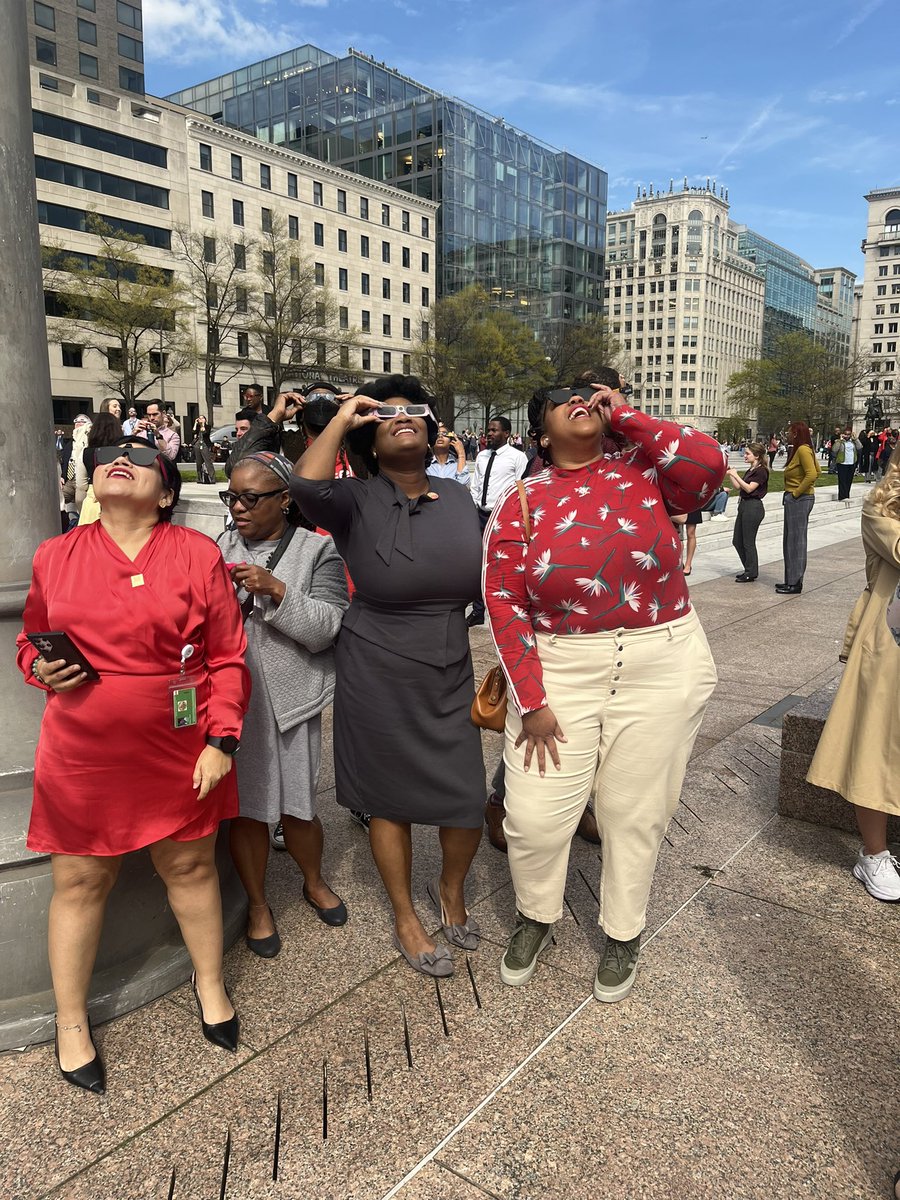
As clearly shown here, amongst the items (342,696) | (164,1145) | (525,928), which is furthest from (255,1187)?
(342,696)

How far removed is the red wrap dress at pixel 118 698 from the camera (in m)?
2.24

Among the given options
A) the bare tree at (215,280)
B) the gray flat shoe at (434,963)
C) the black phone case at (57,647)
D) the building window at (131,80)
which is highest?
the building window at (131,80)

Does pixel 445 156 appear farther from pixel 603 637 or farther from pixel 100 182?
pixel 603 637

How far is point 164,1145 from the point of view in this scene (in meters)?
2.13

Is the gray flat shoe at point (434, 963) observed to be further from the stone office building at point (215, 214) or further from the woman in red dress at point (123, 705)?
the stone office building at point (215, 214)

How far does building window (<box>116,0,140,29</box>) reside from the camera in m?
56.6

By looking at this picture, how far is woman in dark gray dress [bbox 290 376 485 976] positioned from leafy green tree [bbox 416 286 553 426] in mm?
49837

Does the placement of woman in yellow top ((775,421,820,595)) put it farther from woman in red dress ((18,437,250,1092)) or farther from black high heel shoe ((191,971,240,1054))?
black high heel shoe ((191,971,240,1054))

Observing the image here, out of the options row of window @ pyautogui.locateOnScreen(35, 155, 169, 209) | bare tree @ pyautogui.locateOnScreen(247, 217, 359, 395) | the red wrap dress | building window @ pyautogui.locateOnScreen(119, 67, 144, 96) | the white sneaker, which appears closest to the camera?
the red wrap dress

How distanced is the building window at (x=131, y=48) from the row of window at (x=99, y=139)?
1116 centimetres

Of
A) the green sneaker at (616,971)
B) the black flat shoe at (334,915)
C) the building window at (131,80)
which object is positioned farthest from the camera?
the building window at (131,80)

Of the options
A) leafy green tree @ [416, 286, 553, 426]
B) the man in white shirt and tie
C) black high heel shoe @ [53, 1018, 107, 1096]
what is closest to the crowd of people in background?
black high heel shoe @ [53, 1018, 107, 1096]

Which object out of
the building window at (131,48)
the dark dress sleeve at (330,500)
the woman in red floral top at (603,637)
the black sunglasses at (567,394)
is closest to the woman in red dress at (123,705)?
the dark dress sleeve at (330,500)

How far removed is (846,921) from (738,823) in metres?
0.90
